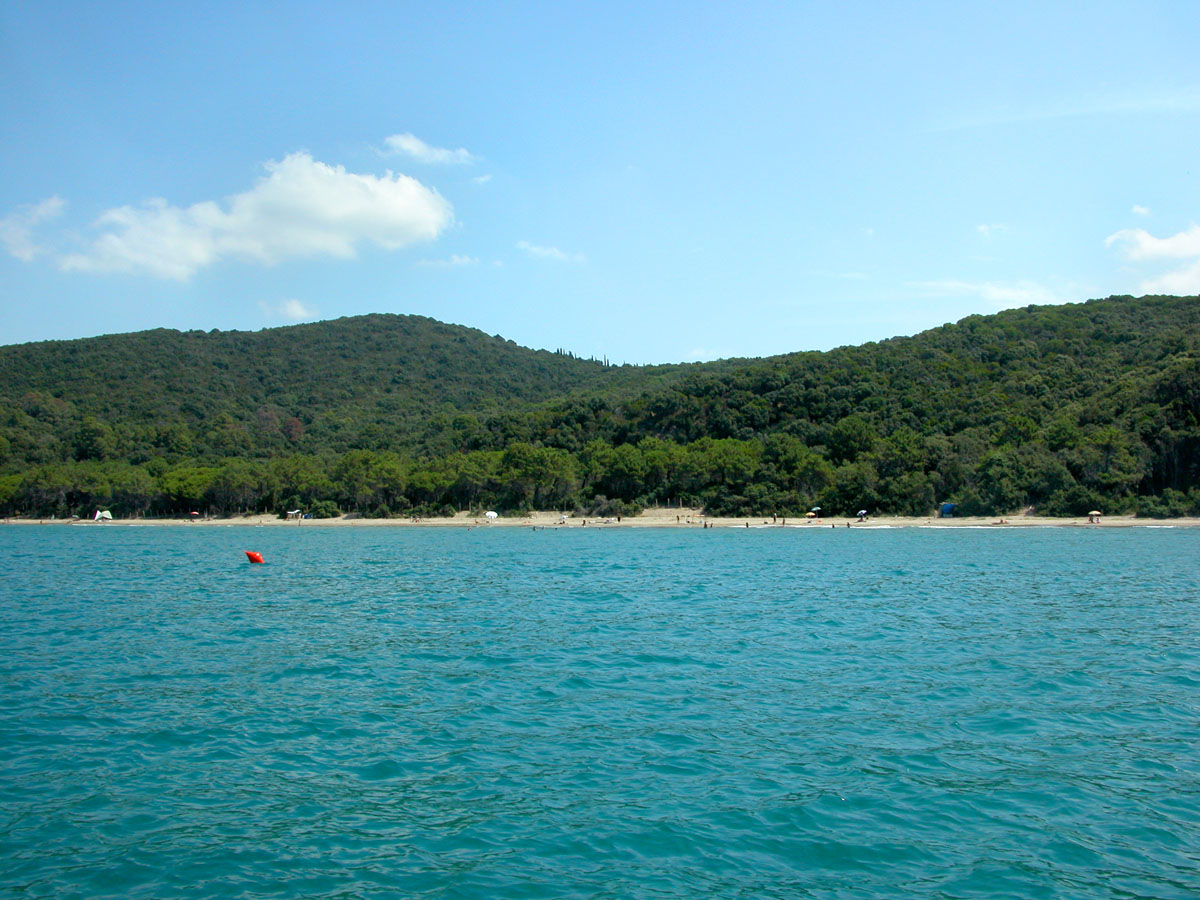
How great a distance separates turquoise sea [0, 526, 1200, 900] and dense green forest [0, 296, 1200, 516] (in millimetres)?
49685

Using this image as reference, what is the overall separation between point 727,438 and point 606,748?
268 feet

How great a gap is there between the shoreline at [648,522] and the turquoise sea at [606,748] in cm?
4165

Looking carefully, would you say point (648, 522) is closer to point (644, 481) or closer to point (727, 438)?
point (644, 481)

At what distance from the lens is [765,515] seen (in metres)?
78.7

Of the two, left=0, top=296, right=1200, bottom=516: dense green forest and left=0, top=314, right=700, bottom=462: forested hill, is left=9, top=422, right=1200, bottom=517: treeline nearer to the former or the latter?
left=0, top=296, right=1200, bottom=516: dense green forest

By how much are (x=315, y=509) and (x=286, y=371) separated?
73.5 metres

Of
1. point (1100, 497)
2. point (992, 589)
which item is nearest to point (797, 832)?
point (992, 589)

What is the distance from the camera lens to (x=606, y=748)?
11.5 m

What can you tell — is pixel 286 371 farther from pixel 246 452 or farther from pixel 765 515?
pixel 765 515

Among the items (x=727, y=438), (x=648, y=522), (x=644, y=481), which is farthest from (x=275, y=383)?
(x=648, y=522)

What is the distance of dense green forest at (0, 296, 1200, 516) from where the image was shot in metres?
68.6

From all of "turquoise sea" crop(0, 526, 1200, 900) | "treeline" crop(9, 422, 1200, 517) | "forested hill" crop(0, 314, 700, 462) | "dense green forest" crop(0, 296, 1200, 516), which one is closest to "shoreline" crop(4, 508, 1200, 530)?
"treeline" crop(9, 422, 1200, 517)

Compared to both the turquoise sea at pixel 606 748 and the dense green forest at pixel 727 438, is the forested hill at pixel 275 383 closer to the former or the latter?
the dense green forest at pixel 727 438

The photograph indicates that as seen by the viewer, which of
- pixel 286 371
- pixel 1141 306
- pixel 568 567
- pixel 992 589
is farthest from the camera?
pixel 286 371
